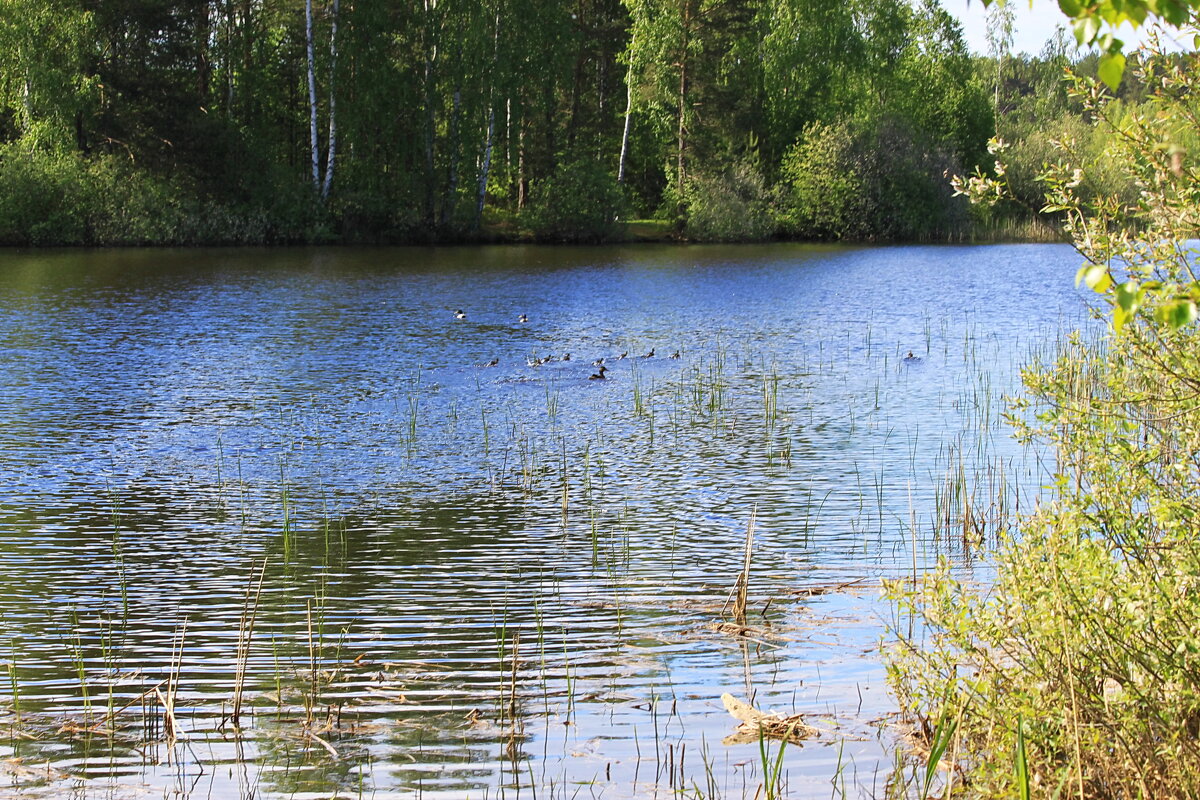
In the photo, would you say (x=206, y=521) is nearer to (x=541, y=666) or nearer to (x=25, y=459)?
(x=25, y=459)

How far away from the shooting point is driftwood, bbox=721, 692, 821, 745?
18.7 ft

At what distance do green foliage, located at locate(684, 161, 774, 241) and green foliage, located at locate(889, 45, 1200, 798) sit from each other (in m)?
51.9

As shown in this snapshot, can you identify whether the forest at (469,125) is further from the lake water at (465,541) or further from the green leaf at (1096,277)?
the green leaf at (1096,277)

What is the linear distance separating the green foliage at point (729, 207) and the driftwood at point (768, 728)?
51482mm

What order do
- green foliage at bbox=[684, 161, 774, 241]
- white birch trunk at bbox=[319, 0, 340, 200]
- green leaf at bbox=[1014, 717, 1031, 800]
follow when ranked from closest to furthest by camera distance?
green leaf at bbox=[1014, 717, 1031, 800] < white birch trunk at bbox=[319, 0, 340, 200] < green foliage at bbox=[684, 161, 774, 241]

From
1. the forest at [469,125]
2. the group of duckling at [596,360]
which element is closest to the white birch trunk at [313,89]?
the forest at [469,125]

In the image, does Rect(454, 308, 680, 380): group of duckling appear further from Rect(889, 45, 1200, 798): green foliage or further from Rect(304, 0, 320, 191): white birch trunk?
Rect(304, 0, 320, 191): white birch trunk

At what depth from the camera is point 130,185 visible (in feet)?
157

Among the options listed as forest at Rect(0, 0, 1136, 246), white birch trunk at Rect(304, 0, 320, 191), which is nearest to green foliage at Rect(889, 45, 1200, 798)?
forest at Rect(0, 0, 1136, 246)

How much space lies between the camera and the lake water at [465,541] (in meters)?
5.69

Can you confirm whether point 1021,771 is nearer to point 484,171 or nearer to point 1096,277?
point 1096,277

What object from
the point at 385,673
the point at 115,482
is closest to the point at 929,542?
the point at 385,673

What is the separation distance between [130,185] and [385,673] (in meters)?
45.6

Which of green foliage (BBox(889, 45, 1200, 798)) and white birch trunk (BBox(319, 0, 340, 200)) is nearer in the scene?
green foliage (BBox(889, 45, 1200, 798))
